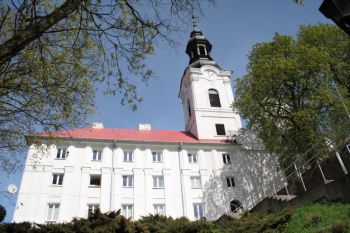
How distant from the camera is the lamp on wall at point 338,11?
9.25 feet

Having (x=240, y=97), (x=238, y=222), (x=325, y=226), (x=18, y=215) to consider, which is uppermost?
(x=240, y=97)

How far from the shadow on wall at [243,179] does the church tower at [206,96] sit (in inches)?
118

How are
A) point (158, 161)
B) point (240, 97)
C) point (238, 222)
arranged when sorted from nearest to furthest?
point (238, 222), point (240, 97), point (158, 161)

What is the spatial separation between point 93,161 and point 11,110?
17539 millimetres

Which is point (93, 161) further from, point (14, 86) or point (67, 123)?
point (14, 86)

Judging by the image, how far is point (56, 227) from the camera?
46.0 feet

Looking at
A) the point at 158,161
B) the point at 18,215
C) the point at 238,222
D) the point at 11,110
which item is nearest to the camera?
the point at 11,110

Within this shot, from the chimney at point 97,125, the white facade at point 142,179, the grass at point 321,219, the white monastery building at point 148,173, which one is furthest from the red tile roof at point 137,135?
the grass at point 321,219

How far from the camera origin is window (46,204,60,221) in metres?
24.0

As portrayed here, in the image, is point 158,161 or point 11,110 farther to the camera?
point 158,161

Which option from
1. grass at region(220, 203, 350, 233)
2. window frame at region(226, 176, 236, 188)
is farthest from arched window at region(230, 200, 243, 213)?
grass at region(220, 203, 350, 233)

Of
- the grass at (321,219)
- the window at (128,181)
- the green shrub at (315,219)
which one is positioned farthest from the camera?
the window at (128,181)

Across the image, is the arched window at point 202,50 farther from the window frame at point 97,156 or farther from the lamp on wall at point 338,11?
the lamp on wall at point 338,11

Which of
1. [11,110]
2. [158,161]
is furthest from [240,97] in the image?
[11,110]
